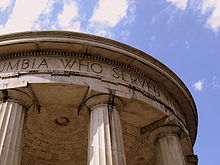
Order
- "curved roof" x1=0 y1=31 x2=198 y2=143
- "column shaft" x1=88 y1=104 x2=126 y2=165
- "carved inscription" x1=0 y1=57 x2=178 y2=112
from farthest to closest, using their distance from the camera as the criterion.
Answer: "curved roof" x1=0 y1=31 x2=198 y2=143 → "carved inscription" x1=0 y1=57 x2=178 y2=112 → "column shaft" x1=88 y1=104 x2=126 y2=165

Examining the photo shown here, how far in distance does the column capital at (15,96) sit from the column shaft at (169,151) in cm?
1033

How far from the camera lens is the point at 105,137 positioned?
1962 cm

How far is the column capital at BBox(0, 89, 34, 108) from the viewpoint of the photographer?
830 inches

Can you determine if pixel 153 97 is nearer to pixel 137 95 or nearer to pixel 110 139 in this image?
pixel 137 95

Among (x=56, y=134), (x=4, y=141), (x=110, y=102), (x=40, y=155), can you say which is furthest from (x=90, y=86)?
(x=40, y=155)

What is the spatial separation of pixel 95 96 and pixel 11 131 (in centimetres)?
579

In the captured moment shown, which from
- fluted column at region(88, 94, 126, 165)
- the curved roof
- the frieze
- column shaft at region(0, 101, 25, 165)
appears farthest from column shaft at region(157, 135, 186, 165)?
column shaft at region(0, 101, 25, 165)

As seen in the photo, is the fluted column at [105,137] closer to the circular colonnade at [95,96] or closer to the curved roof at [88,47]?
the circular colonnade at [95,96]

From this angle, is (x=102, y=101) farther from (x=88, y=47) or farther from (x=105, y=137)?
(x=88, y=47)

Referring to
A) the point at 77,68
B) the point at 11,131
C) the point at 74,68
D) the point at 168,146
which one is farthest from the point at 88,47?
the point at 168,146

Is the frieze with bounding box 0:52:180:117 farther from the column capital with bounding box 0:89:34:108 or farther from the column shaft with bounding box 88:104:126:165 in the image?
the column shaft with bounding box 88:104:126:165

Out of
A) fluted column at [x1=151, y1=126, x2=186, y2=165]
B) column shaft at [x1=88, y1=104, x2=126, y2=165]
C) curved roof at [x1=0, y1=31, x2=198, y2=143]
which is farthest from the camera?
fluted column at [x1=151, y1=126, x2=186, y2=165]

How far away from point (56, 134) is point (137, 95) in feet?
34.3

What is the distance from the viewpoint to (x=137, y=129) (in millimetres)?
27047
